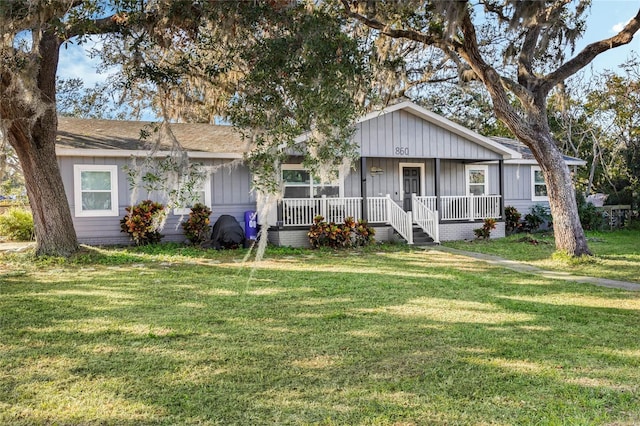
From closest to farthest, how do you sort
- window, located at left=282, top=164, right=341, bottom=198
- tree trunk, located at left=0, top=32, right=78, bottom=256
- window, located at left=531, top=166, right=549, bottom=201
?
tree trunk, located at left=0, top=32, right=78, bottom=256
window, located at left=282, top=164, right=341, bottom=198
window, located at left=531, top=166, right=549, bottom=201

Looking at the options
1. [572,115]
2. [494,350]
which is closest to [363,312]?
[494,350]

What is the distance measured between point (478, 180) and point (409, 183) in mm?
2889

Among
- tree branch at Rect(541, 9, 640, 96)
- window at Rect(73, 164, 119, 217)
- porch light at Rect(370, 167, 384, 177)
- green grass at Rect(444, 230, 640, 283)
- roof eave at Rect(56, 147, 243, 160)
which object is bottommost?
green grass at Rect(444, 230, 640, 283)

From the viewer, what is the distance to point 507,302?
6.57 meters

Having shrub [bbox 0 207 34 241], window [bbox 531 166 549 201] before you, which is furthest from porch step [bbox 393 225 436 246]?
shrub [bbox 0 207 34 241]

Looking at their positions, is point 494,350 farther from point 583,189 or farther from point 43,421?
point 583,189

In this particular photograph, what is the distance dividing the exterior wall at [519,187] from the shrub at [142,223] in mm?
12115

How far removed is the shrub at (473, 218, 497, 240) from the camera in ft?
50.6

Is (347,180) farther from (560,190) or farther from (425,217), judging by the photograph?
(560,190)

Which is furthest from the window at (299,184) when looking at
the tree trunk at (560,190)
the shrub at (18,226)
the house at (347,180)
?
the shrub at (18,226)

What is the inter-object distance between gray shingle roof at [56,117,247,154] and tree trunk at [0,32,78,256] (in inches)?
88.1

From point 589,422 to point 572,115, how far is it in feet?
79.6

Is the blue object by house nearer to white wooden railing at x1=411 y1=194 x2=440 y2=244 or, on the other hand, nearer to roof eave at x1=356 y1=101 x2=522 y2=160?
roof eave at x1=356 y1=101 x2=522 y2=160

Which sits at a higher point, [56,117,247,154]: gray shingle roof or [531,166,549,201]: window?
[56,117,247,154]: gray shingle roof
